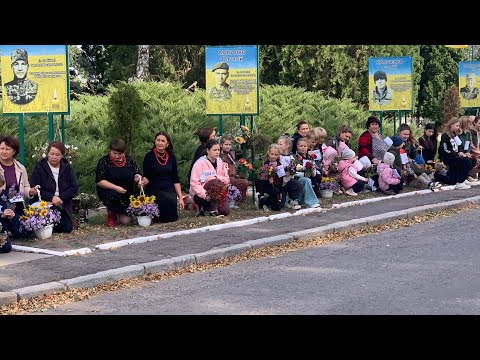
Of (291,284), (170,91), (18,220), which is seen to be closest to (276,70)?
(170,91)

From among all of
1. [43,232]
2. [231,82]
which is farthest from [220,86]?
[43,232]

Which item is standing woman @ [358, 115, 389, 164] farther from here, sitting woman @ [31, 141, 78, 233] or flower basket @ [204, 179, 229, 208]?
sitting woman @ [31, 141, 78, 233]

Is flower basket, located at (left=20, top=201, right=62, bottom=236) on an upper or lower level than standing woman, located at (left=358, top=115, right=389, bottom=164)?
lower

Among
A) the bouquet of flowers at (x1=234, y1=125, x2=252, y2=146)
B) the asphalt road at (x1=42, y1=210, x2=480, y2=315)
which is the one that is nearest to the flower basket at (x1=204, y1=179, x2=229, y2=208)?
the bouquet of flowers at (x1=234, y1=125, x2=252, y2=146)

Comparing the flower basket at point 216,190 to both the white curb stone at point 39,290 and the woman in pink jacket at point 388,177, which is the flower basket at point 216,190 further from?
the woman in pink jacket at point 388,177

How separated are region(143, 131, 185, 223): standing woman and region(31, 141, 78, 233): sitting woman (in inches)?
57.6

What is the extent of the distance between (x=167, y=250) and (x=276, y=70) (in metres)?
21.9

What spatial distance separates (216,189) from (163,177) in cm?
88

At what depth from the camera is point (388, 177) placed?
17438mm

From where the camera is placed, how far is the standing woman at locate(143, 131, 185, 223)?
42.9 ft

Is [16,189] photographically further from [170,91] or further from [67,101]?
[170,91]

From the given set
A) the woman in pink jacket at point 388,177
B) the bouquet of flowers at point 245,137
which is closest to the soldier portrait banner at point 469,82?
the woman in pink jacket at point 388,177

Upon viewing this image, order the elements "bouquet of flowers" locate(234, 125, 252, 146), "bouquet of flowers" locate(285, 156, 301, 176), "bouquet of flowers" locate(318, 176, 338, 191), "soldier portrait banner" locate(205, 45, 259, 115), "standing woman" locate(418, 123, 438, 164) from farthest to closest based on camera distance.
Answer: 1. "standing woman" locate(418, 123, 438, 164)
2. "bouquet of flowers" locate(318, 176, 338, 191)
3. "soldier portrait banner" locate(205, 45, 259, 115)
4. "bouquet of flowers" locate(234, 125, 252, 146)
5. "bouquet of flowers" locate(285, 156, 301, 176)

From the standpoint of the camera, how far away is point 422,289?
8469 mm
